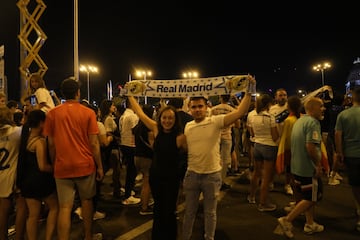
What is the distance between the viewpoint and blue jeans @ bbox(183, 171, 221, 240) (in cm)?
393

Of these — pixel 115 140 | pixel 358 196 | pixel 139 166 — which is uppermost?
pixel 115 140

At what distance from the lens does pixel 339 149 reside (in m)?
5.30

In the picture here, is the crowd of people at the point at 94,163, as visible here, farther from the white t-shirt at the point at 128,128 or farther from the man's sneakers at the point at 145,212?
the white t-shirt at the point at 128,128

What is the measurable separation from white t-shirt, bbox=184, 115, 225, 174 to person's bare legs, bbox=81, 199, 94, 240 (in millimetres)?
1435

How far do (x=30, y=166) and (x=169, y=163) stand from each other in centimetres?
178

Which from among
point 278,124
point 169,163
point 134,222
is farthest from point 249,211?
point 169,163

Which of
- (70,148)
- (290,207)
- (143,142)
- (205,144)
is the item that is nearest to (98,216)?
(143,142)

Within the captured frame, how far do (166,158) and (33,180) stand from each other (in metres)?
1.69

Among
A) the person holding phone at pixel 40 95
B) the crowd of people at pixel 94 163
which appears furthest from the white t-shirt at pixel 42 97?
the crowd of people at pixel 94 163

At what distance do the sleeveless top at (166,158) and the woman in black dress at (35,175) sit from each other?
1333 mm

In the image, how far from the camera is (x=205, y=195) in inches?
157

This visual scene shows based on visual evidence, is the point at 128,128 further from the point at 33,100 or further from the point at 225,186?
the point at 225,186

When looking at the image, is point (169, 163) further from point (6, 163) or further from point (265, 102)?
point (265, 102)

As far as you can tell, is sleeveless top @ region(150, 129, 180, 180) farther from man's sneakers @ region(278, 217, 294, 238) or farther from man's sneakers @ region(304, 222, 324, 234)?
man's sneakers @ region(304, 222, 324, 234)
